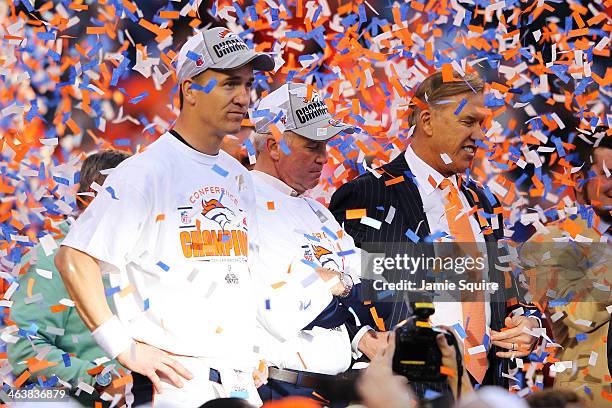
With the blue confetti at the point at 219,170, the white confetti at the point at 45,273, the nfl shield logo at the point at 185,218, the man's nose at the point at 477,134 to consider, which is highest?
the man's nose at the point at 477,134

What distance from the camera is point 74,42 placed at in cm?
514

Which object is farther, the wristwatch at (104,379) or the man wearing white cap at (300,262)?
the man wearing white cap at (300,262)

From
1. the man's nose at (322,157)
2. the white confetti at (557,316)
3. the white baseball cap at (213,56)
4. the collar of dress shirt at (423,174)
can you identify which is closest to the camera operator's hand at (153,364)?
the white baseball cap at (213,56)

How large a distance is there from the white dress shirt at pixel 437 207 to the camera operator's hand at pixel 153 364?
1278 mm

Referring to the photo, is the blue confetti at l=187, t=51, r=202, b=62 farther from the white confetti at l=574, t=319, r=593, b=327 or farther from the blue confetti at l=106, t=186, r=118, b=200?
the white confetti at l=574, t=319, r=593, b=327

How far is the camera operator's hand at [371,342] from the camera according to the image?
4777mm

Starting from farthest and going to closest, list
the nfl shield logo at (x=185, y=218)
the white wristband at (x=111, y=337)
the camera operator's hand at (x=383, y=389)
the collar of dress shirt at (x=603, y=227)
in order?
1. the collar of dress shirt at (x=603, y=227)
2. the nfl shield logo at (x=185, y=218)
3. the white wristband at (x=111, y=337)
4. the camera operator's hand at (x=383, y=389)

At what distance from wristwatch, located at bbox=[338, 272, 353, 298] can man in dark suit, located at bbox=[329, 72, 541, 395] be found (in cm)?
19

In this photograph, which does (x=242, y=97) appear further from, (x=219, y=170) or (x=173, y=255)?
(x=173, y=255)

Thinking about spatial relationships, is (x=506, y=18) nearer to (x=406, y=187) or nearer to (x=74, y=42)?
(x=406, y=187)

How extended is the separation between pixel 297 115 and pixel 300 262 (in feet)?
2.11

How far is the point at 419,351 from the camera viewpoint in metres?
3.96

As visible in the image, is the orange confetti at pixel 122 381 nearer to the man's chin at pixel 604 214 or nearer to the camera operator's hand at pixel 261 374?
the camera operator's hand at pixel 261 374

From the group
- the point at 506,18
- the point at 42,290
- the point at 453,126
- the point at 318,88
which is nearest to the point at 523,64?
the point at 506,18
